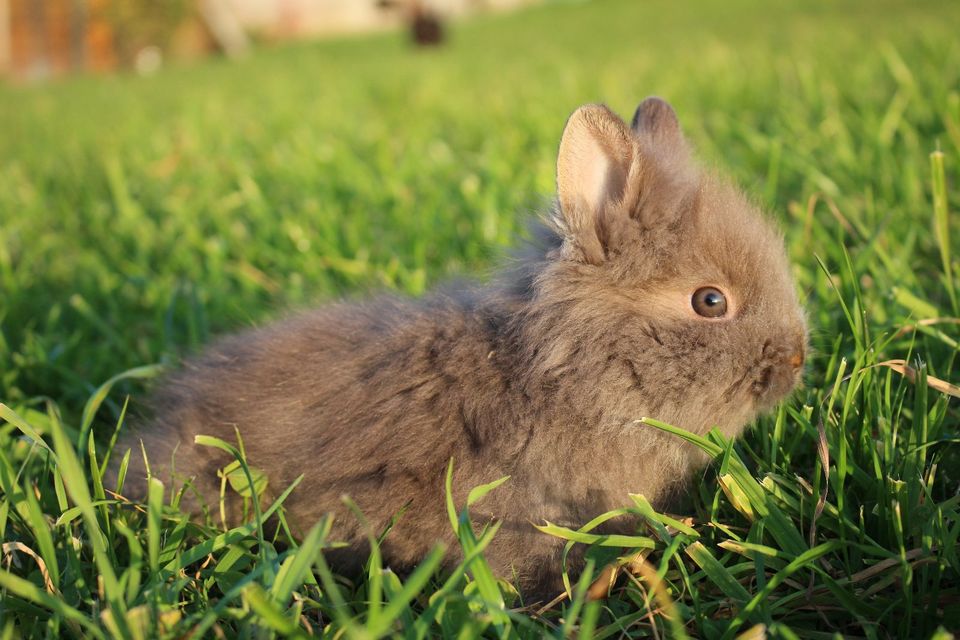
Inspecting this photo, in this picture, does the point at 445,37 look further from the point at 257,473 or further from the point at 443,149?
the point at 257,473

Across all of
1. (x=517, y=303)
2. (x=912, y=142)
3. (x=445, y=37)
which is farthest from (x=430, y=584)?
(x=445, y=37)

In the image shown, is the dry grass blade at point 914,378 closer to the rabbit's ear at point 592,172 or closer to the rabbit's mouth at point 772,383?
the rabbit's mouth at point 772,383

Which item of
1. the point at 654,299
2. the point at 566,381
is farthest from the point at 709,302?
the point at 566,381

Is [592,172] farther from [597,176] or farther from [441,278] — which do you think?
[441,278]

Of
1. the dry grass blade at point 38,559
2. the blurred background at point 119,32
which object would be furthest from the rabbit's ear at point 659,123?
the blurred background at point 119,32

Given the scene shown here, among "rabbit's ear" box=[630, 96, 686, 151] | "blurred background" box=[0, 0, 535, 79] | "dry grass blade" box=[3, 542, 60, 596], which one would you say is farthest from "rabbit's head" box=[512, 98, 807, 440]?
"blurred background" box=[0, 0, 535, 79]

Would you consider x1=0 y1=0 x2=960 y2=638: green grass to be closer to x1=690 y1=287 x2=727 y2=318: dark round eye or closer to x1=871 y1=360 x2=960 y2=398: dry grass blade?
x1=871 y1=360 x2=960 y2=398: dry grass blade
